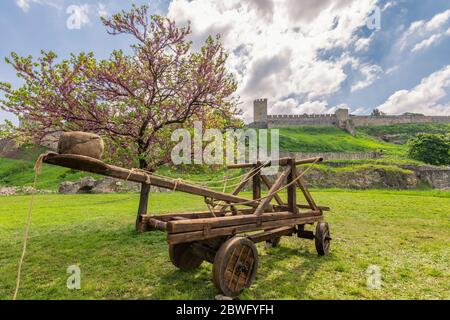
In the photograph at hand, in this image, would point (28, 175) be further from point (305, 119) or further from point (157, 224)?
point (305, 119)

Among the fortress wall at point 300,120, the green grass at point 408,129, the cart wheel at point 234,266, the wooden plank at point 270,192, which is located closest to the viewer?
the cart wheel at point 234,266

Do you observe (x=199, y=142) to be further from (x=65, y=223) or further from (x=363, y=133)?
(x=363, y=133)

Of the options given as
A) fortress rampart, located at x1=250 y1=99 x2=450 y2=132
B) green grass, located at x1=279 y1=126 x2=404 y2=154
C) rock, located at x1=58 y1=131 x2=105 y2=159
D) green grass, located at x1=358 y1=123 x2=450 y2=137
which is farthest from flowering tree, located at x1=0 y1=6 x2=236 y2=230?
green grass, located at x1=358 y1=123 x2=450 y2=137

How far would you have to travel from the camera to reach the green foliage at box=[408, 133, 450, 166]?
61094mm

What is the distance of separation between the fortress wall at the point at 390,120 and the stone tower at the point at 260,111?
41.7 m

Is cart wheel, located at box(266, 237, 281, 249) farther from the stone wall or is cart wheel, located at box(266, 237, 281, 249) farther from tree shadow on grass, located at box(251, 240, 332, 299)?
the stone wall

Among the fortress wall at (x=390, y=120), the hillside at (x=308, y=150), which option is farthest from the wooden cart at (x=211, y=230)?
the fortress wall at (x=390, y=120)

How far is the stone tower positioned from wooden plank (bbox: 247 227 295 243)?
105 meters

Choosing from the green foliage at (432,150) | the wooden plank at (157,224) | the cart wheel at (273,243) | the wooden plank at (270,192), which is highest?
the green foliage at (432,150)

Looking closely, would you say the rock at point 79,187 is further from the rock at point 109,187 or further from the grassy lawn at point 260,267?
the grassy lawn at point 260,267

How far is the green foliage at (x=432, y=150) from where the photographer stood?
61094mm
